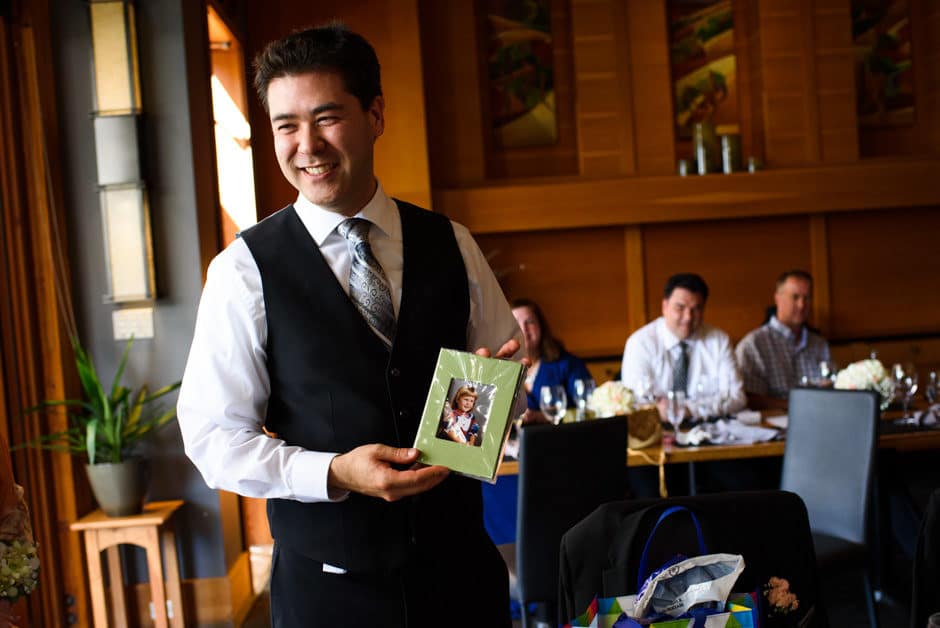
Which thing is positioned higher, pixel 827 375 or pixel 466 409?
pixel 466 409

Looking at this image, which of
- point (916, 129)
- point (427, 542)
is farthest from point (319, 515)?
point (916, 129)

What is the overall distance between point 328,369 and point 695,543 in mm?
830

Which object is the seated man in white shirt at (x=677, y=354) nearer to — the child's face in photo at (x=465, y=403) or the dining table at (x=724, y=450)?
the dining table at (x=724, y=450)

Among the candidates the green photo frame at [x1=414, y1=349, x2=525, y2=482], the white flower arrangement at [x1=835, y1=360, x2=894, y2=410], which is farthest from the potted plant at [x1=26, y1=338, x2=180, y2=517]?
the white flower arrangement at [x1=835, y1=360, x2=894, y2=410]

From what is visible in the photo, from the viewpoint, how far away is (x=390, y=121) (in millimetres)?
6277

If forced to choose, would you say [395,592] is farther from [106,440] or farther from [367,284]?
[106,440]

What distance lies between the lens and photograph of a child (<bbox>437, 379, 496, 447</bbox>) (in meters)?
1.51

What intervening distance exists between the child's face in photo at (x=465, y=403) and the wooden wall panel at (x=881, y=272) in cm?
590

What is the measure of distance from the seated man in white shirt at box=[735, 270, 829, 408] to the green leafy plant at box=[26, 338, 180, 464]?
10.2 feet

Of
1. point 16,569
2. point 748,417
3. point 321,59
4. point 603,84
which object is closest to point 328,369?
point 321,59

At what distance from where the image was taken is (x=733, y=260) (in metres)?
6.80

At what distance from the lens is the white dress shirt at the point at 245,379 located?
1.56m

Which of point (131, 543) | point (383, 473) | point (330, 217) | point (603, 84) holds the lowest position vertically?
point (131, 543)

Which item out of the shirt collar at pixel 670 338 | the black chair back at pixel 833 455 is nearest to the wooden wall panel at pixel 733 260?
the shirt collar at pixel 670 338
